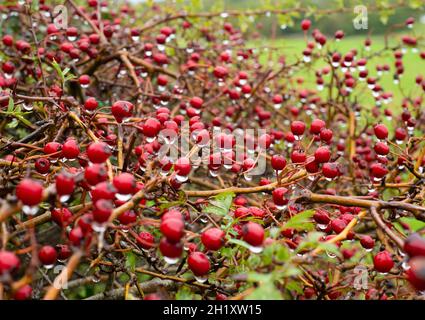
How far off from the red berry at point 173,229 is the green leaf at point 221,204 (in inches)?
11.9

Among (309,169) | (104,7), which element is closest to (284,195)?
(309,169)

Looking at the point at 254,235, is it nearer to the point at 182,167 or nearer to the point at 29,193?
the point at 182,167

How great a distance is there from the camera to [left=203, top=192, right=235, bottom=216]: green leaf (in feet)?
3.98

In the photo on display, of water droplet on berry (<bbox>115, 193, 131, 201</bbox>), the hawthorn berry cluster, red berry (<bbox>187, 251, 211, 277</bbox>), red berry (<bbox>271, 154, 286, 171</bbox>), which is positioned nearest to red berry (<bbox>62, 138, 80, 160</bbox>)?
the hawthorn berry cluster

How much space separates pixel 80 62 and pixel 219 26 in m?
1.76

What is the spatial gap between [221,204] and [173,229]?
34 cm

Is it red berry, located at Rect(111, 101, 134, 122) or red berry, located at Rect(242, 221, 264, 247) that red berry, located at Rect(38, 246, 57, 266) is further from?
red berry, located at Rect(111, 101, 134, 122)

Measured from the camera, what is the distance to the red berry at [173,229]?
904 mm

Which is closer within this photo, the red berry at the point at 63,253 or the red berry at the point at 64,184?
the red berry at the point at 64,184

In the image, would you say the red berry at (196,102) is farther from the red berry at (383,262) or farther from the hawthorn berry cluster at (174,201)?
the red berry at (383,262)

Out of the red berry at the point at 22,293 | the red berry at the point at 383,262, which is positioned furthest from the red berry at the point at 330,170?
the red berry at the point at 22,293

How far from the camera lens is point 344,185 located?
259 centimetres

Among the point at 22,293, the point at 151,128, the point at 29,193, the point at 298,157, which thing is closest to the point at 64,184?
the point at 29,193

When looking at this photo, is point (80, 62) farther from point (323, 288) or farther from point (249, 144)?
point (323, 288)
